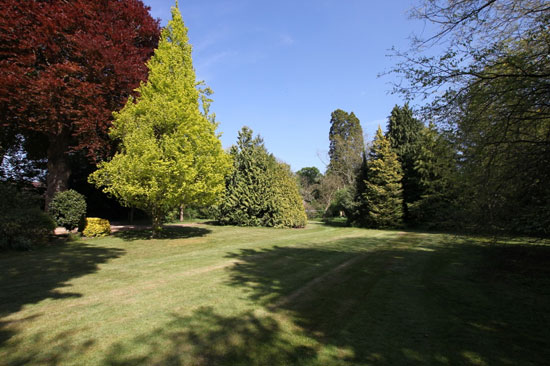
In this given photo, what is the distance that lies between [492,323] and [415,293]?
134 cm

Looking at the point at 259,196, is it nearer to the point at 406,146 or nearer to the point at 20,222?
the point at 20,222

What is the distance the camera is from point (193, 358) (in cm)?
279

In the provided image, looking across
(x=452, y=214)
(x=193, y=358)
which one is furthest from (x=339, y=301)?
(x=452, y=214)

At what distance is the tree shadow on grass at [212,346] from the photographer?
2.76m

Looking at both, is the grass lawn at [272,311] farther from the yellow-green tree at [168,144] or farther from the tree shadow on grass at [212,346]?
the yellow-green tree at [168,144]

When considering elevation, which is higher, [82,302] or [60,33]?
[60,33]

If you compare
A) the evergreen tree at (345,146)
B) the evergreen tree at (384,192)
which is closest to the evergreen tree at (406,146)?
the evergreen tree at (384,192)

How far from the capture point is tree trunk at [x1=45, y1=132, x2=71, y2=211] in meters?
13.8

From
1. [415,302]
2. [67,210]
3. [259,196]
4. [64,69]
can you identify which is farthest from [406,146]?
[67,210]

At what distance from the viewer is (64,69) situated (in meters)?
11.5

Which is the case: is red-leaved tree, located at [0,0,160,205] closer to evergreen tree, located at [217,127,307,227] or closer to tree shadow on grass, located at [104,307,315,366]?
evergreen tree, located at [217,127,307,227]

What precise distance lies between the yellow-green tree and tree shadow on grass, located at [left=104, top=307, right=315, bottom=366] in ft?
23.2

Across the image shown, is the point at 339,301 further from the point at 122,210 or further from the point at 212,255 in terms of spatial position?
the point at 122,210

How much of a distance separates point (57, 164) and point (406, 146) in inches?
906
